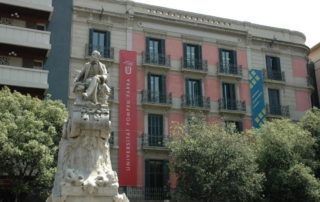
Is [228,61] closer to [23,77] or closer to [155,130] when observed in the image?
[155,130]

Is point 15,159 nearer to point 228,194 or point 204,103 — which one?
point 228,194

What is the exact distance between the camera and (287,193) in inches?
914

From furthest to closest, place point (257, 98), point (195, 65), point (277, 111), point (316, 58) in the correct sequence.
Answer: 1. point (316, 58)
2. point (277, 111)
3. point (257, 98)
4. point (195, 65)

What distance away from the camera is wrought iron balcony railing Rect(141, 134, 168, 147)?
28.0 meters

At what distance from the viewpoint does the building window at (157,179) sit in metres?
27.1

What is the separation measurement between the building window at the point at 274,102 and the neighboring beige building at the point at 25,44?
1493 cm

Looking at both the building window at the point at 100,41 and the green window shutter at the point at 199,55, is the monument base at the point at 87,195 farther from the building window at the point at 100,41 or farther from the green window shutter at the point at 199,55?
the green window shutter at the point at 199,55

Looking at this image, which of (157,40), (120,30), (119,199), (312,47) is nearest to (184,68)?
(157,40)

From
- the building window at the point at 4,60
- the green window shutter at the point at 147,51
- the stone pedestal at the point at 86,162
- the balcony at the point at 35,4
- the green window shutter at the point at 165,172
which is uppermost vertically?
the balcony at the point at 35,4

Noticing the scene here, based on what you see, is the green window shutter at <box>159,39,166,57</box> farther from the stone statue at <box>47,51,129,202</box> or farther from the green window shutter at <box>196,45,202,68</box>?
the stone statue at <box>47,51,129,202</box>

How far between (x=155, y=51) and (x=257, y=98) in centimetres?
747

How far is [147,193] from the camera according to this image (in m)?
27.0

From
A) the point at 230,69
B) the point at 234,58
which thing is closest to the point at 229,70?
the point at 230,69

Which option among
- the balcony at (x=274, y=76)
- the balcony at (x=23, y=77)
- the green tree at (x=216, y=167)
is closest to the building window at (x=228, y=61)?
the balcony at (x=274, y=76)
